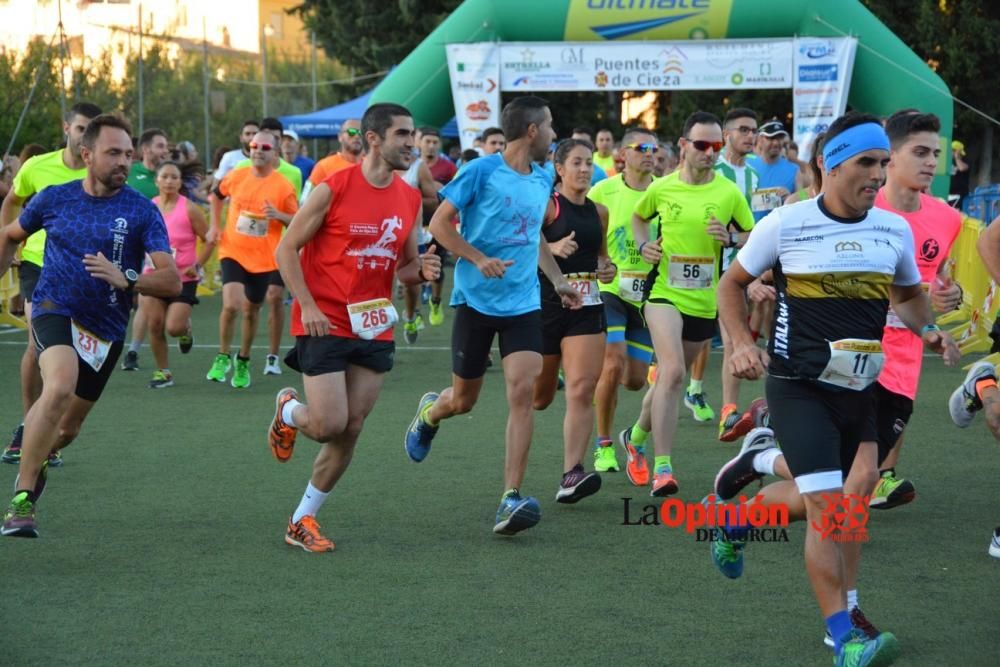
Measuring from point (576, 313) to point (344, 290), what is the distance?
1652mm

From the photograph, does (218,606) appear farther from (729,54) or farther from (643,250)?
(729,54)

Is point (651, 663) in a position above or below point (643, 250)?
below

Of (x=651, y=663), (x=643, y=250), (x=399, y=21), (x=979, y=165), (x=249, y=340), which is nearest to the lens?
(x=651, y=663)

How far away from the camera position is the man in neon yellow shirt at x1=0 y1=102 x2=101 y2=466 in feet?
27.2

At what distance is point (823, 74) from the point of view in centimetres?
2181

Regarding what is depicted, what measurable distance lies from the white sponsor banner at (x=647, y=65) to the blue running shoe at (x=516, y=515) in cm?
1592

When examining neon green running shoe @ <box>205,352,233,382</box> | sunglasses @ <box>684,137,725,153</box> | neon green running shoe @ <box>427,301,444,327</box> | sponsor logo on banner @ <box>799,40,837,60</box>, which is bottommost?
neon green running shoe @ <box>427,301,444,327</box>

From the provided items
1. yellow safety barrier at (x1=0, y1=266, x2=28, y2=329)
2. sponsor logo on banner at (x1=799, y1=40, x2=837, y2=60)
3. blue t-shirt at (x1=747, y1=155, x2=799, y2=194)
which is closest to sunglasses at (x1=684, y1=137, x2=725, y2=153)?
blue t-shirt at (x1=747, y1=155, x2=799, y2=194)

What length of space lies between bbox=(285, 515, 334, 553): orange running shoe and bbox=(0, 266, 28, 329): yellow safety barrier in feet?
36.5

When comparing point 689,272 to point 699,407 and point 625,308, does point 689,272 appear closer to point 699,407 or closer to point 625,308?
point 625,308

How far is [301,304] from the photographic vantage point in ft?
21.8

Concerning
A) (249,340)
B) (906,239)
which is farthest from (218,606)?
(249,340)

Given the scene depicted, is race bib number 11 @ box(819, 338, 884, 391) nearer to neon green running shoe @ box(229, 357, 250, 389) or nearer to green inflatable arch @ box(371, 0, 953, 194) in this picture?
neon green running shoe @ box(229, 357, 250, 389)

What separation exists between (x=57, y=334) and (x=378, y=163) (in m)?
1.70
